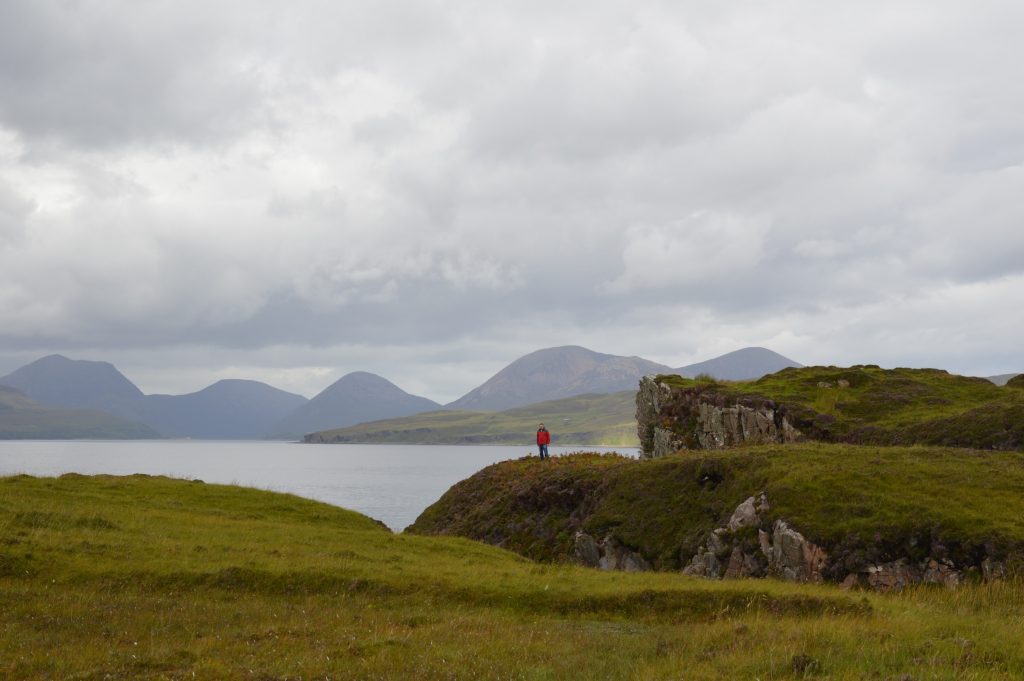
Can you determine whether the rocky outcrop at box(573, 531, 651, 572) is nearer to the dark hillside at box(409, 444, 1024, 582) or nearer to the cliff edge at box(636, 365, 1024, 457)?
the dark hillside at box(409, 444, 1024, 582)

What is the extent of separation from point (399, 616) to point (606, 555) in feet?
69.3

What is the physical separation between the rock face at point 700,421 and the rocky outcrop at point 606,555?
1330 cm

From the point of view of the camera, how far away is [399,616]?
2211cm

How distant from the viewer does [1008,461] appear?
1368 inches

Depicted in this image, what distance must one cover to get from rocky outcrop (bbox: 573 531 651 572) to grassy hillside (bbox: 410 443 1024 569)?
50cm

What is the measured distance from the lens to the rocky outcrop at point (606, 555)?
3919cm

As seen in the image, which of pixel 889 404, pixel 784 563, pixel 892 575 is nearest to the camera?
pixel 892 575

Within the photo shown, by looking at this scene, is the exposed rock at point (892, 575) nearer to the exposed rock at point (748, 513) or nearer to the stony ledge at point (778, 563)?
the stony ledge at point (778, 563)

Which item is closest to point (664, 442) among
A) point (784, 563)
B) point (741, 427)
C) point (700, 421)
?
point (700, 421)

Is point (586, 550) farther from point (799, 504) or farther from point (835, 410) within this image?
point (835, 410)

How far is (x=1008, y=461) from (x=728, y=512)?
13.4m

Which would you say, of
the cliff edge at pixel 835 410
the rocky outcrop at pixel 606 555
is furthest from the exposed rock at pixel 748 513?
the cliff edge at pixel 835 410

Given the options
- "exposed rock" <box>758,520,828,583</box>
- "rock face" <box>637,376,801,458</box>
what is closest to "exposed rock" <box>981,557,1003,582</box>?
"exposed rock" <box>758,520,828,583</box>

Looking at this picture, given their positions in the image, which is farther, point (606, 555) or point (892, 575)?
point (606, 555)
